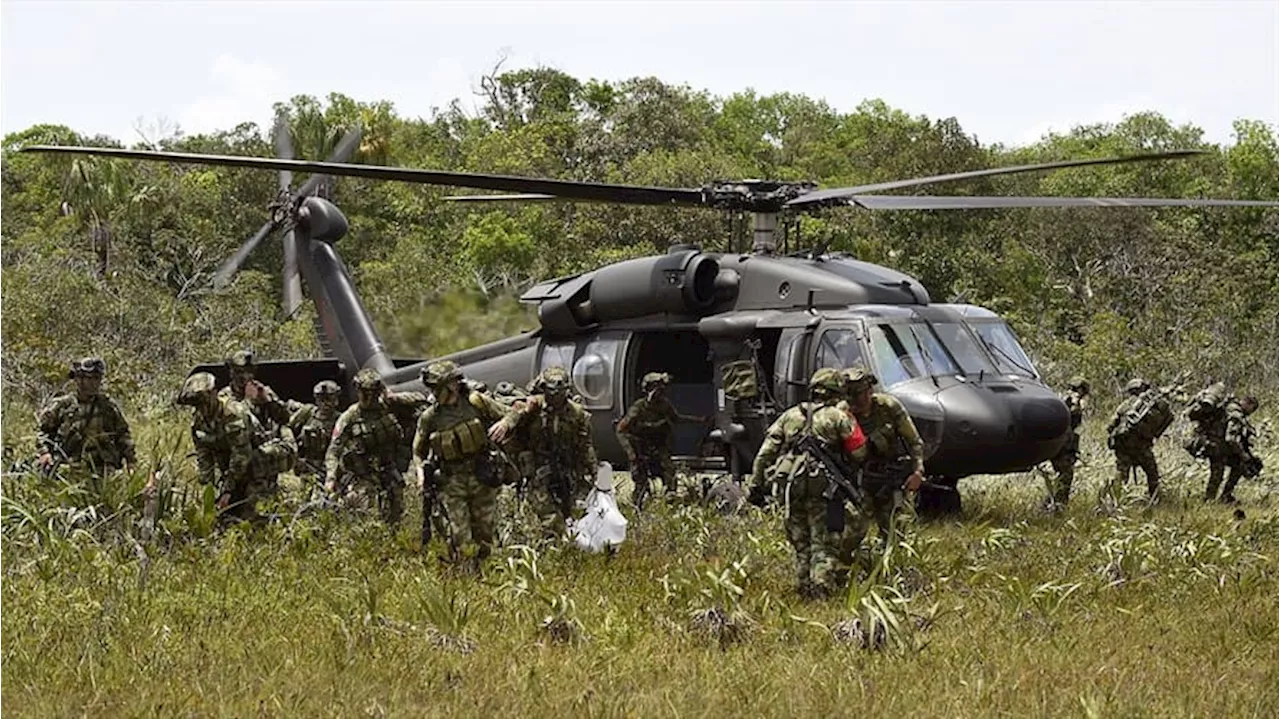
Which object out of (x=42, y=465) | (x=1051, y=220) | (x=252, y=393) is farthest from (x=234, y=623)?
(x=1051, y=220)

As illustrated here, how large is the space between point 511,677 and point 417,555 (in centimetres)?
319

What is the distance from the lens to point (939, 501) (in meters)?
12.1

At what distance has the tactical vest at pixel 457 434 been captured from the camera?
9.27 metres

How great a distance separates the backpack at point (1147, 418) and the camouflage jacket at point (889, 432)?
209 inches

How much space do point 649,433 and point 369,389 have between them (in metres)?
2.59

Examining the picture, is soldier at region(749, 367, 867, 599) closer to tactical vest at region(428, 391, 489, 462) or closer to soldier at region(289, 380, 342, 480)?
tactical vest at region(428, 391, 489, 462)

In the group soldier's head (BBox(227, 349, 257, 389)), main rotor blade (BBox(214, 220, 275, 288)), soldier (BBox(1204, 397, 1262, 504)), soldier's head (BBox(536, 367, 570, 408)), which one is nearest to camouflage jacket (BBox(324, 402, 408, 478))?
soldier's head (BBox(536, 367, 570, 408))

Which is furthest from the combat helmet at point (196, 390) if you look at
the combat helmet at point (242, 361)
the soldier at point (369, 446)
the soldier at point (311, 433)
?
the soldier at point (311, 433)

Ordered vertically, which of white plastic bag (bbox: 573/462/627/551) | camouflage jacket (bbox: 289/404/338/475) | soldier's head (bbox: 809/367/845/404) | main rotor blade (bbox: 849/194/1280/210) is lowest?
camouflage jacket (bbox: 289/404/338/475)

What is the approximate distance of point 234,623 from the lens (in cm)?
741

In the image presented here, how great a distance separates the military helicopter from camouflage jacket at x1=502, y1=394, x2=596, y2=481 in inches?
63.9

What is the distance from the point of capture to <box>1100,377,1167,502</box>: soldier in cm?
1316

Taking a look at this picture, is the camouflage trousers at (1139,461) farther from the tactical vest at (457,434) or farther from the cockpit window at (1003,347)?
the tactical vest at (457,434)

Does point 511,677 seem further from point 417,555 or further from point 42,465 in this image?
point 42,465
